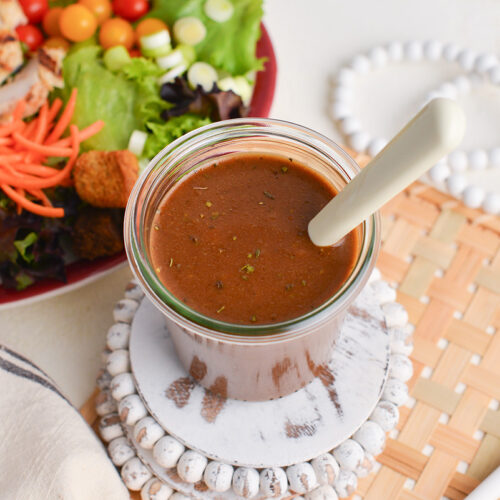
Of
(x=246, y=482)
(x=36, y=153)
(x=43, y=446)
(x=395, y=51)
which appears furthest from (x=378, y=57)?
(x=43, y=446)

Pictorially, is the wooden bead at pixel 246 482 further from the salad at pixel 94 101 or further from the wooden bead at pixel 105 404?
the salad at pixel 94 101

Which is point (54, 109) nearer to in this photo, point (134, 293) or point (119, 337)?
point (134, 293)

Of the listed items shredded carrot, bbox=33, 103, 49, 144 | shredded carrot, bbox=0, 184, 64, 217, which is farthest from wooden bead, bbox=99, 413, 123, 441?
shredded carrot, bbox=33, 103, 49, 144

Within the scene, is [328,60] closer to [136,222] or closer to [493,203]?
[493,203]

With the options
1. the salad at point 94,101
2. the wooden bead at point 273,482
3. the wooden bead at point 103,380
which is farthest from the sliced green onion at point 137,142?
the wooden bead at point 273,482

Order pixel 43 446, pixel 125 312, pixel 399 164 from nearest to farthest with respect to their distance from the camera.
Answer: pixel 399 164 → pixel 43 446 → pixel 125 312

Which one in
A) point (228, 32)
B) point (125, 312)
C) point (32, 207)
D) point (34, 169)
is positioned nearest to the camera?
point (125, 312)
